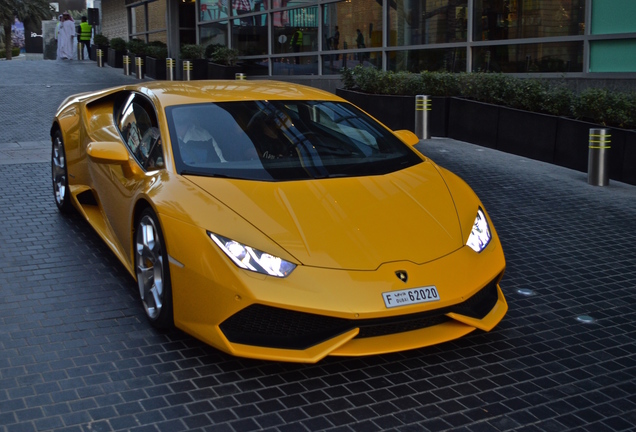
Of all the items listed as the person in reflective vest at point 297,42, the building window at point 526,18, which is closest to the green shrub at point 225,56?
the person in reflective vest at point 297,42

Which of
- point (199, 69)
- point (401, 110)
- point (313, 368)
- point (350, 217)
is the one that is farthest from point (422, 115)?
point (199, 69)

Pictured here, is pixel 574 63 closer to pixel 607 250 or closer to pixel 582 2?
pixel 582 2

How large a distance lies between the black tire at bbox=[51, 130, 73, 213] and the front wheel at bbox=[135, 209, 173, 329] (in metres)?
2.69

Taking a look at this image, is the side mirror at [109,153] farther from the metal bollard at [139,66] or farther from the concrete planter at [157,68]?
the metal bollard at [139,66]

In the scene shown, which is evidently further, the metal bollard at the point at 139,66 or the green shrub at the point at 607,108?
the metal bollard at the point at 139,66

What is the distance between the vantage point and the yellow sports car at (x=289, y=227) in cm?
394

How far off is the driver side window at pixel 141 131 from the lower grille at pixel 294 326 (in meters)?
1.45

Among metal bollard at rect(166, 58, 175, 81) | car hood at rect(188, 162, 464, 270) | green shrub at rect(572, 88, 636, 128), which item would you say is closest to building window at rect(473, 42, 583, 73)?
green shrub at rect(572, 88, 636, 128)

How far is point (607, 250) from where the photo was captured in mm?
6582

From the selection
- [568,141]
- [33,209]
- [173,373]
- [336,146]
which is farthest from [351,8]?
[173,373]

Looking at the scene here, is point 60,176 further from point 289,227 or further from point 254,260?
point 254,260

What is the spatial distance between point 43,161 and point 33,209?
314cm

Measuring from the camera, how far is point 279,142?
16.9 feet

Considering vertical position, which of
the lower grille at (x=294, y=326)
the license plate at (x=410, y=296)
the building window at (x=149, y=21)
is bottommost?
the lower grille at (x=294, y=326)
